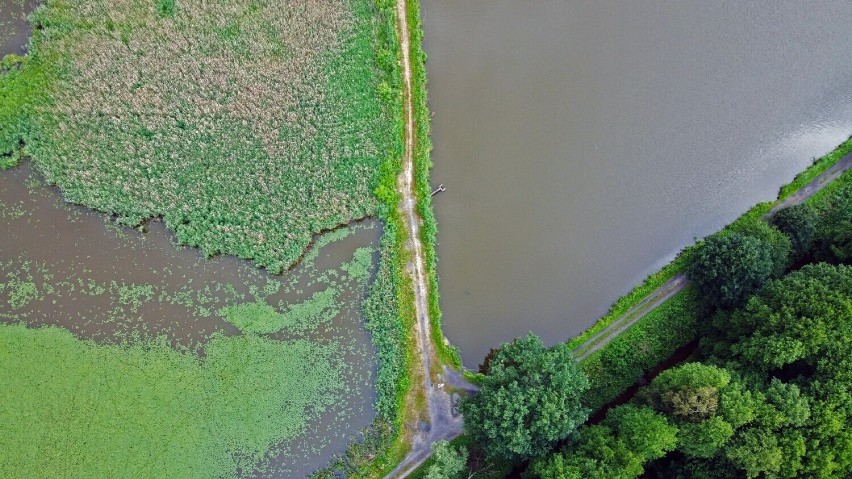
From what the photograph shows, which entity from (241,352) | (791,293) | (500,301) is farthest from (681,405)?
(241,352)

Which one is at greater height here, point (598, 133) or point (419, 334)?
point (598, 133)

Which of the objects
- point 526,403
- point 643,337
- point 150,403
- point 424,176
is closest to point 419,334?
point 526,403

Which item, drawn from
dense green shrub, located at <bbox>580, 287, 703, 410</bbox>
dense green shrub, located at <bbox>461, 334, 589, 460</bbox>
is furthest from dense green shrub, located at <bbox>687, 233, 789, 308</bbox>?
dense green shrub, located at <bbox>461, 334, 589, 460</bbox>

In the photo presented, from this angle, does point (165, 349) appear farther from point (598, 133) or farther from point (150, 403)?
point (598, 133)

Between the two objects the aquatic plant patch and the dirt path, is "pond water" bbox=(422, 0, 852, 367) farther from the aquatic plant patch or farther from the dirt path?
the aquatic plant patch

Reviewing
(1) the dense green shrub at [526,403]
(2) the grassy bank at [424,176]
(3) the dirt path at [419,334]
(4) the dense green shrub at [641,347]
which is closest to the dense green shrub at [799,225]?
(4) the dense green shrub at [641,347]

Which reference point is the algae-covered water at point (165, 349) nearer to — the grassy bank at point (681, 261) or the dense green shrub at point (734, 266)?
the grassy bank at point (681, 261)

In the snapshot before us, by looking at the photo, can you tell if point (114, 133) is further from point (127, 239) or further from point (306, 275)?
point (306, 275)

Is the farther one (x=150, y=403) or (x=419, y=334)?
(x=419, y=334)
